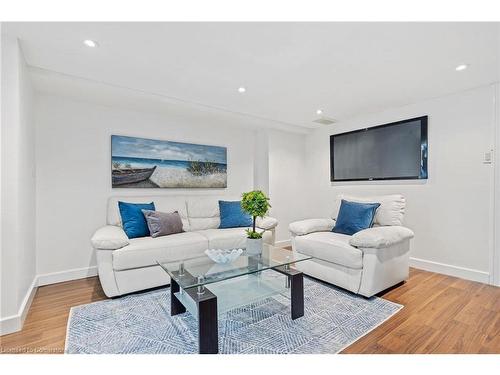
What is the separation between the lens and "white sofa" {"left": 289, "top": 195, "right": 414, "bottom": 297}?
235 cm

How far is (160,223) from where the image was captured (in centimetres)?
288

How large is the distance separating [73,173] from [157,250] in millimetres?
1476

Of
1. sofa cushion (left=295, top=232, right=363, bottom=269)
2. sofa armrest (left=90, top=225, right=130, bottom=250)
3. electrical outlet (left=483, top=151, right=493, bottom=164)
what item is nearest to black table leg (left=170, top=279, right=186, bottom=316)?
sofa armrest (left=90, top=225, right=130, bottom=250)

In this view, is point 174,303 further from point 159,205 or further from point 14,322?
point 159,205

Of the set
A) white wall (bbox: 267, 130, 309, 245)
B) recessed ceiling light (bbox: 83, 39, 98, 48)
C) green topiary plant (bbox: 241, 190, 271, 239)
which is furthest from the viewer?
white wall (bbox: 267, 130, 309, 245)

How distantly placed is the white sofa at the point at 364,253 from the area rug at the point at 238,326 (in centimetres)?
19

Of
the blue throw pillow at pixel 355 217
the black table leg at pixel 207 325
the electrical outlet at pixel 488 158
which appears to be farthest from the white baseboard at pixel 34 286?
Answer: the electrical outlet at pixel 488 158

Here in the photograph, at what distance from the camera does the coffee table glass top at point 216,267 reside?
1.79m

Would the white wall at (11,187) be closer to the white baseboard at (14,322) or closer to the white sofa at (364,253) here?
the white baseboard at (14,322)

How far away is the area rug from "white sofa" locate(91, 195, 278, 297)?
171 mm

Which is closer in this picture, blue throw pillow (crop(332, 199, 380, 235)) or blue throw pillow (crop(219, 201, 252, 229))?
blue throw pillow (crop(332, 199, 380, 235))

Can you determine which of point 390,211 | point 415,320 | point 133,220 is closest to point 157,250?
point 133,220

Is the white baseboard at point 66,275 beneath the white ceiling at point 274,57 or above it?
beneath

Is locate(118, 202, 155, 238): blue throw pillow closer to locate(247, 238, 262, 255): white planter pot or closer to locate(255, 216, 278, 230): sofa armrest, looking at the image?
locate(247, 238, 262, 255): white planter pot
